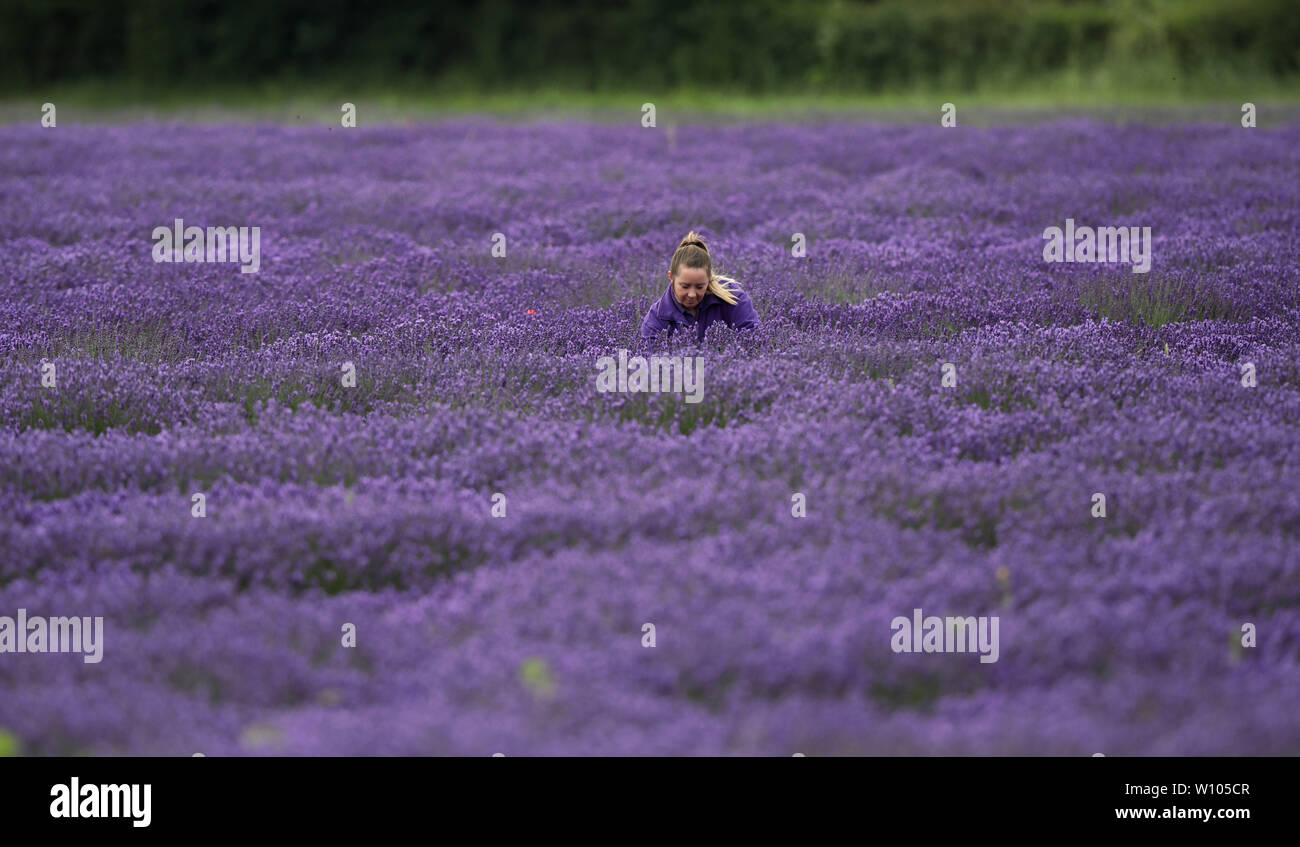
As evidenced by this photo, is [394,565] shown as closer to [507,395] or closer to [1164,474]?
[507,395]

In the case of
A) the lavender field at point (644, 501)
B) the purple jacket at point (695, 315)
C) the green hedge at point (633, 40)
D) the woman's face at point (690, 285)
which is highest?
the green hedge at point (633, 40)

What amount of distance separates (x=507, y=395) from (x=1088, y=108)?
1573cm

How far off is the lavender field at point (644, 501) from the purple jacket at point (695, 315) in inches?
5.5

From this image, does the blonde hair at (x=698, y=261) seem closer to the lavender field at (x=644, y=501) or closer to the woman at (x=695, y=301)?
the woman at (x=695, y=301)

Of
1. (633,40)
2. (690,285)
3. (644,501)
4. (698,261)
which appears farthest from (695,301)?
(633,40)

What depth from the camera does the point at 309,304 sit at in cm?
736

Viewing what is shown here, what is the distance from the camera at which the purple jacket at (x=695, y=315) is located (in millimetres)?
6480

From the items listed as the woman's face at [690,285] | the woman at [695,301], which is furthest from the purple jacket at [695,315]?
the woman's face at [690,285]

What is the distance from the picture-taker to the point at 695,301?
632 cm

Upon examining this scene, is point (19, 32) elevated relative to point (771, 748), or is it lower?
elevated

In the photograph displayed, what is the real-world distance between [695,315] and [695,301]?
8.9 inches
